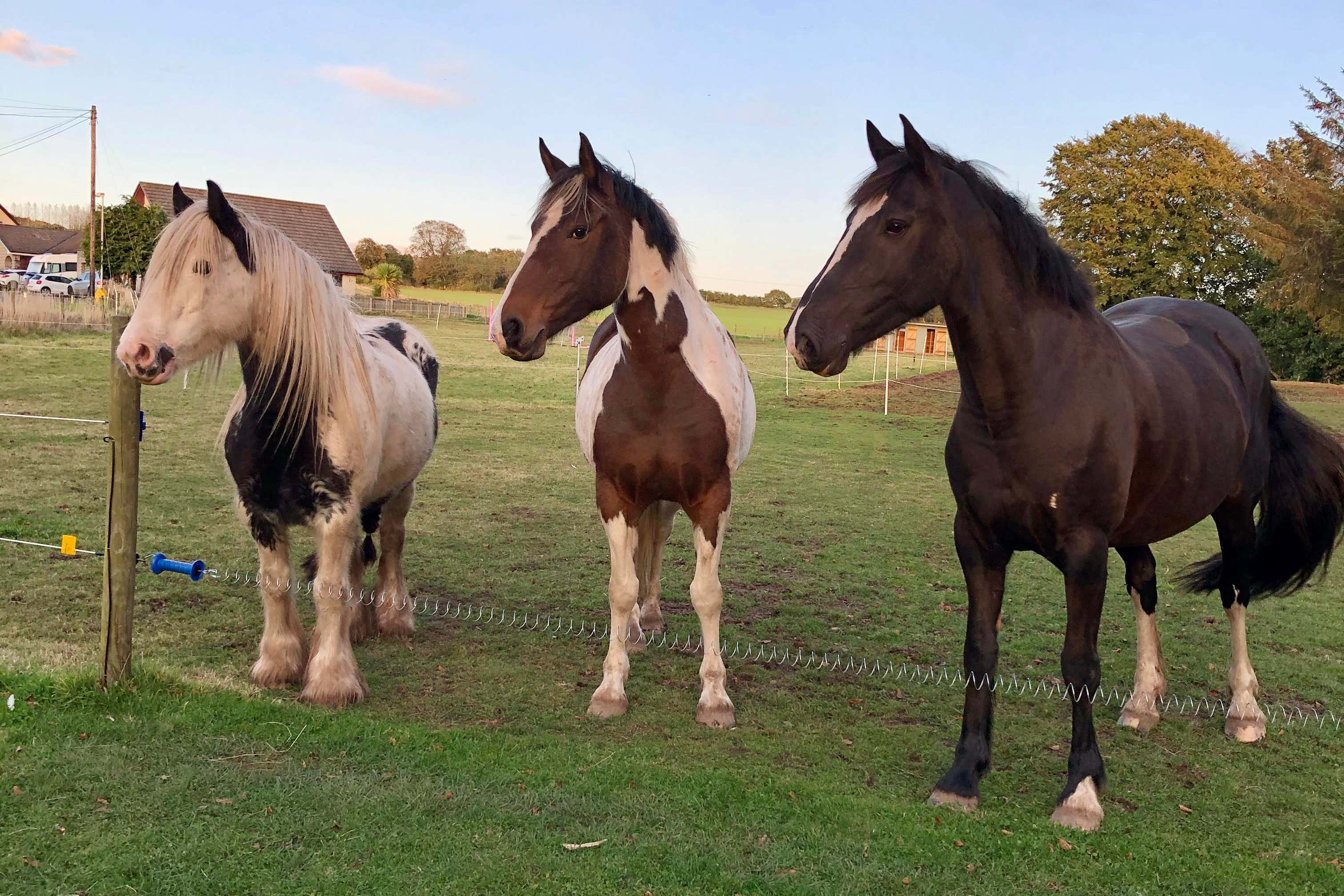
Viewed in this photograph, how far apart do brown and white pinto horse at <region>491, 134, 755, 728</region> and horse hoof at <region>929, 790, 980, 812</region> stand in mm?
1064

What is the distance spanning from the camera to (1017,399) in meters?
3.31

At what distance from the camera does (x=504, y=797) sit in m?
3.31

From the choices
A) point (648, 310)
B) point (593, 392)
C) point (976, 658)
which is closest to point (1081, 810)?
point (976, 658)

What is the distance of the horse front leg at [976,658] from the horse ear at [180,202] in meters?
3.44

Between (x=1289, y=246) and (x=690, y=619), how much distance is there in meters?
20.5

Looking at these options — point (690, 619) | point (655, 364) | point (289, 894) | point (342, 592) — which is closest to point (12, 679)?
point (342, 592)

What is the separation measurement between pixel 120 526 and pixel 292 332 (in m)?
1.07

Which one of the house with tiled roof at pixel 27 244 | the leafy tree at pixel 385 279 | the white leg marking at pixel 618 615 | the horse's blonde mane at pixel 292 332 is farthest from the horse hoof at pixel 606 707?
the house with tiled roof at pixel 27 244

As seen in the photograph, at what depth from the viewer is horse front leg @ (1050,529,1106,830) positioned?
3.31 metres

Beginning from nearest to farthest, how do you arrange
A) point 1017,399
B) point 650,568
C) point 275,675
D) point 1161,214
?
point 1017,399
point 275,675
point 650,568
point 1161,214

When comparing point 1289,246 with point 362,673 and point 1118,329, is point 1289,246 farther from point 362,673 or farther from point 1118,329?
point 362,673

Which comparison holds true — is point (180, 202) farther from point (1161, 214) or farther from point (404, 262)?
point (404, 262)

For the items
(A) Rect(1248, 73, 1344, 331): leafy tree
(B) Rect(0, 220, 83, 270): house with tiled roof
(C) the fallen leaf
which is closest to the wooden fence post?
(C) the fallen leaf

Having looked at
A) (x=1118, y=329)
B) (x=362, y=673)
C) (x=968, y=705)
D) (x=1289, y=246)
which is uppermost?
(x=1289, y=246)
